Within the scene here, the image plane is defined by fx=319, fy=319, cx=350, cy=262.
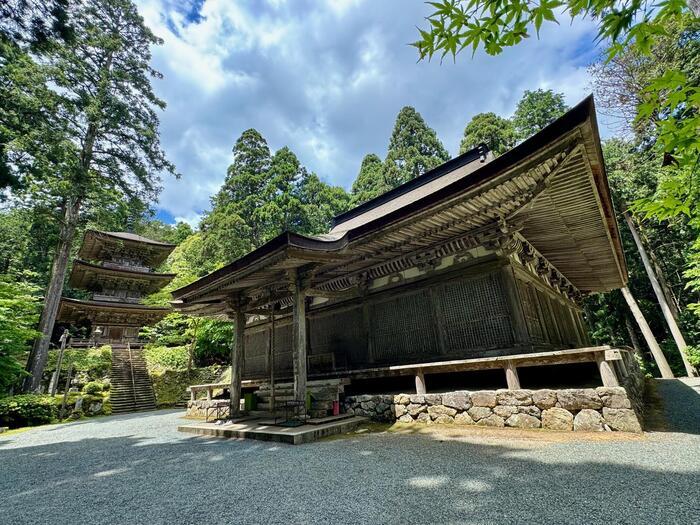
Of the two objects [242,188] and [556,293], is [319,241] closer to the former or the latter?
[556,293]

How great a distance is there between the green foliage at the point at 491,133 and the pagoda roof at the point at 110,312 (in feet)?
80.5

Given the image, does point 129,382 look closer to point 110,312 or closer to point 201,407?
point 110,312

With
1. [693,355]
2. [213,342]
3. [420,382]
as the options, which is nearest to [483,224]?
[420,382]

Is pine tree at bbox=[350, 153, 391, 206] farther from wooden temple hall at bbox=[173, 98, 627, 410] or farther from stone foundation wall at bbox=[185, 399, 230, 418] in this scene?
stone foundation wall at bbox=[185, 399, 230, 418]

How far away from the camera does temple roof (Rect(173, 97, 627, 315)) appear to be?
468 centimetres

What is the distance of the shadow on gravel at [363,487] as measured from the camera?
7.56 feet

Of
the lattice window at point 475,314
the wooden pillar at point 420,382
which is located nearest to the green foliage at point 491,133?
the lattice window at point 475,314

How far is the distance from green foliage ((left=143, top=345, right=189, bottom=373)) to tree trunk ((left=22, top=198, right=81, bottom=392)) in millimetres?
5926

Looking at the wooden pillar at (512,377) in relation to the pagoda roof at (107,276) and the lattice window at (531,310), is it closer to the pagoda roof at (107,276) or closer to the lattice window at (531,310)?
the lattice window at (531,310)

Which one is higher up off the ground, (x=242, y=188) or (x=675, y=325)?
(x=242, y=188)

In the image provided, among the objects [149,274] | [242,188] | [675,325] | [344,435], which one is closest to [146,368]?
[149,274]

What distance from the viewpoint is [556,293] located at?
34.1 ft

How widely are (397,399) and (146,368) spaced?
18468mm

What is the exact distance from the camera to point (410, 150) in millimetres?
26562
